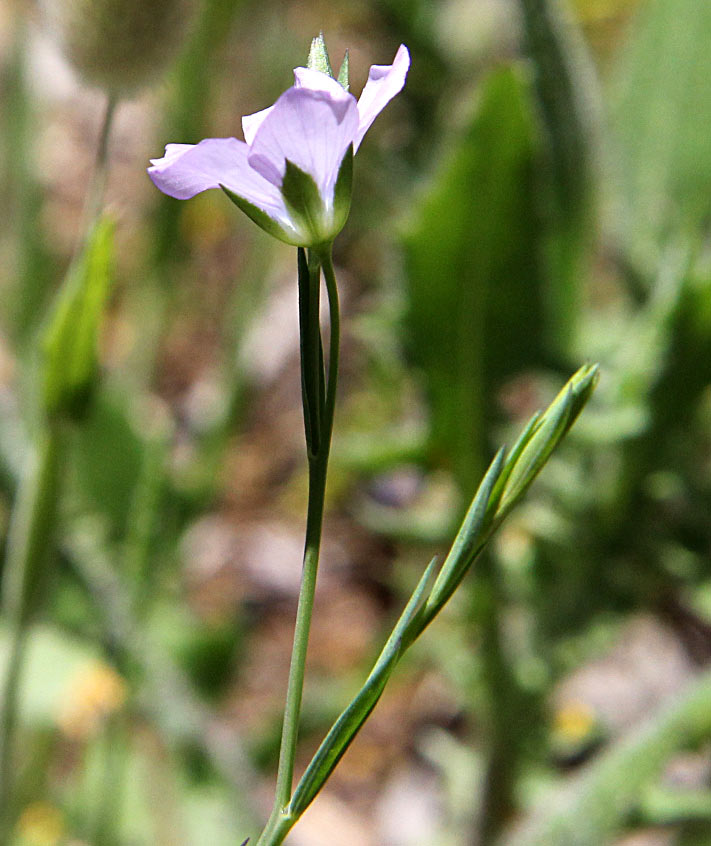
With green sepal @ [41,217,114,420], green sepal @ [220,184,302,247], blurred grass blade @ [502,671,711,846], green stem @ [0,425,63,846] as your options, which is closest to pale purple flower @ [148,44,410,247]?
green sepal @ [220,184,302,247]

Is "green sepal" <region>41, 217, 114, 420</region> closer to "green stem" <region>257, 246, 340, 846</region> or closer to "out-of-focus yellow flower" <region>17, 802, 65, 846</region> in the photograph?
"green stem" <region>257, 246, 340, 846</region>

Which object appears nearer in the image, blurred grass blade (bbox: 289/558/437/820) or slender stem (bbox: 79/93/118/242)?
blurred grass blade (bbox: 289/558/437/820)

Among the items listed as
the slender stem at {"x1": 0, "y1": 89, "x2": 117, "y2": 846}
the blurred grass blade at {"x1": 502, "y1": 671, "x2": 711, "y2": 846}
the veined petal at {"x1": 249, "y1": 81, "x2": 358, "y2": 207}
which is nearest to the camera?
the veined petal at {"x1": 249, "y1": 81, "x2": 358, "y2": 207}

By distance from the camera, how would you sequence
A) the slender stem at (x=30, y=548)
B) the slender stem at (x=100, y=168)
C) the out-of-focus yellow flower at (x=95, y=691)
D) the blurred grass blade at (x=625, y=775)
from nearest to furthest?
the slender stem at (x=100, y=168)
the slender stem at (x=30, y=548)
the blurred grass blade at (x=625, y=775)
the out-of-focus yellow flower at (x=95, y=691)

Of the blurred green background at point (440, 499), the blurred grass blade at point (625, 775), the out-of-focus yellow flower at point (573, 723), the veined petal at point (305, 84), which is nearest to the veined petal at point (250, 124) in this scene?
the veined petal at point (305, 84)

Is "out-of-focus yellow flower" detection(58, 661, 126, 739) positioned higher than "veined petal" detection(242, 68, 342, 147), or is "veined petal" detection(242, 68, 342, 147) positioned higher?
"veined petal" detection(242, 68, 342, 147)

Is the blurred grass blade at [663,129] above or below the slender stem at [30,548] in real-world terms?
above

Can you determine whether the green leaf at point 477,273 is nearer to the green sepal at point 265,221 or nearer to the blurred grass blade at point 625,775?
the blurred grass blade at point 625,775

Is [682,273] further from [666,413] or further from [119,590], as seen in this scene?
[119,590]

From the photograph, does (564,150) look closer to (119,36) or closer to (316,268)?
(119,36)
